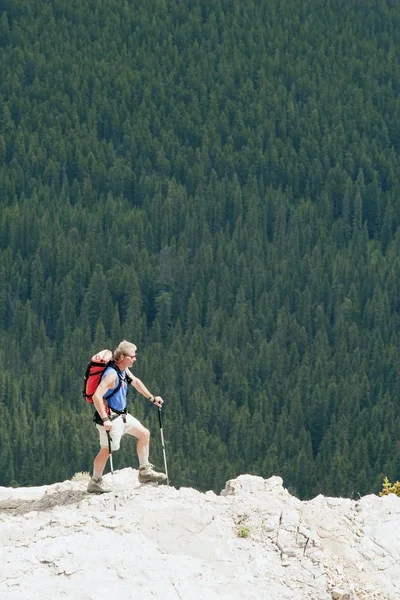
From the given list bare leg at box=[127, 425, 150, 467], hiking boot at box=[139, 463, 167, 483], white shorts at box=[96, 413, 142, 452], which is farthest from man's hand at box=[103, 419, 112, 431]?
hiking boot at box=[139, 463, 167, 483]

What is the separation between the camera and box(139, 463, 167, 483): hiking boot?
33469 mm

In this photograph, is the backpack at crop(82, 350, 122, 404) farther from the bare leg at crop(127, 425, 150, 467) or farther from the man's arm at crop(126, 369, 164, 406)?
the bare leg at crop(127, 425, 150, 467)

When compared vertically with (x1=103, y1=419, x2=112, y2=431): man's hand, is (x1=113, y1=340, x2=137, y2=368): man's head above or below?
above

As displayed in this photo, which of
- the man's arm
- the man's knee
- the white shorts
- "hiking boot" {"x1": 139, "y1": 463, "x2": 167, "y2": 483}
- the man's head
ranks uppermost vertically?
the man's head

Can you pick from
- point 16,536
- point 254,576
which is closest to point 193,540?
point 254,576

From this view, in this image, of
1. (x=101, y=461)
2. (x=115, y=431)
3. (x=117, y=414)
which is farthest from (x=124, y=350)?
(x=101, y=461)

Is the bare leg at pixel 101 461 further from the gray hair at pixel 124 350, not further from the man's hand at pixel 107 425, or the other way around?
the gray hair at pixel 124 350

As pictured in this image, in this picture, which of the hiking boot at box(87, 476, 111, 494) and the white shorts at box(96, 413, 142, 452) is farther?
the white shorts at box(96, 413, 142, 452)

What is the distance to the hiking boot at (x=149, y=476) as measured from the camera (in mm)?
33469

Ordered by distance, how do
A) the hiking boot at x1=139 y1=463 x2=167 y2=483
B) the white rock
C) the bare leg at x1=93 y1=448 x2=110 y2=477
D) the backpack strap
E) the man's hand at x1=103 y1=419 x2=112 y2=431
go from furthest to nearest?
1. the hiking boot at x1=139 y1=463 x2=167 y2=483
2. the bare leg at x1=93 y1=448 x2=110 y2=477
3. the backpack strap
4. the man's hand at x1=103 y1=419 x2=112 y2=431
5. the white rock

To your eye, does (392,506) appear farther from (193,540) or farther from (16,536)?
(16,536)

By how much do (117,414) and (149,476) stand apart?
1.27 meters

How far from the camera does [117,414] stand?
33312 millimetres

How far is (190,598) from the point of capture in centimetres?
2783
